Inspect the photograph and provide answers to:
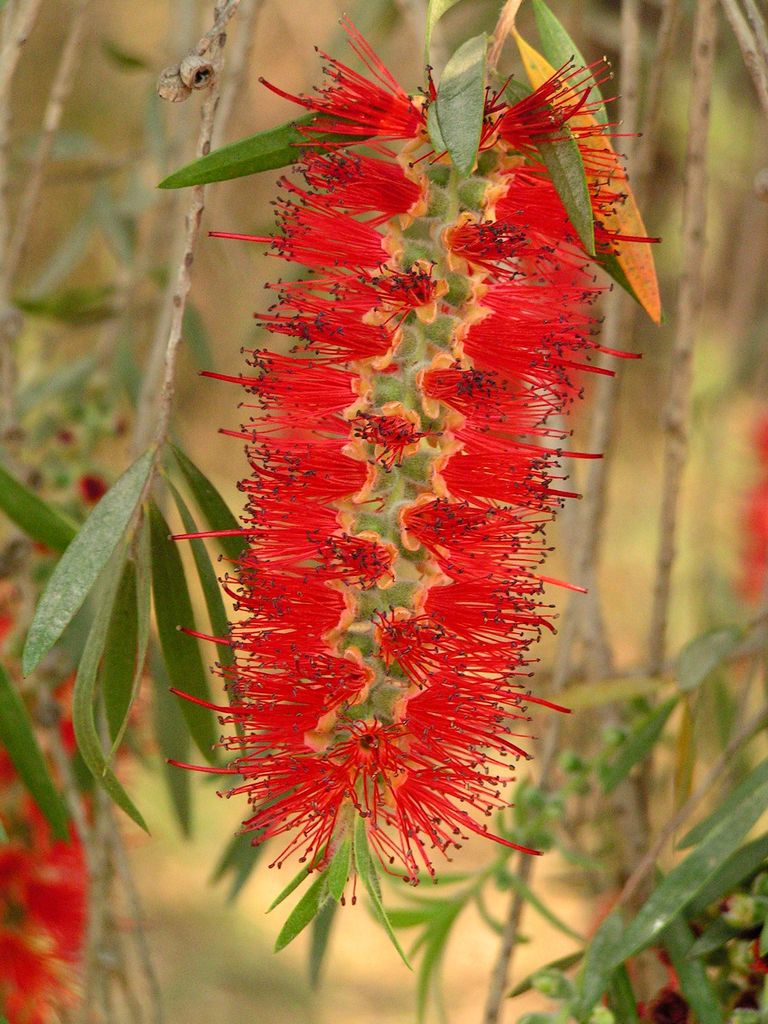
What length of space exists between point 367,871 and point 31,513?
0.96 ft

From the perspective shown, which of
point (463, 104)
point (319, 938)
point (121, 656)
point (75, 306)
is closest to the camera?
point (463, 104)

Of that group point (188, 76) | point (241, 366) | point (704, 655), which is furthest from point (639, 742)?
point (241, 366)

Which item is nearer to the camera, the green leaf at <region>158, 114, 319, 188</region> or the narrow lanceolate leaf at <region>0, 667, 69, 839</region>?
the green leaf at <region>158, 114, 319, 188</region>

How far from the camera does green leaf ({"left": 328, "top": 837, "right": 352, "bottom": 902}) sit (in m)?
0.50

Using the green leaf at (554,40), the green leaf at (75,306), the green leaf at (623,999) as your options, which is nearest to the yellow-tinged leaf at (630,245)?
the green leaf at (554,40)

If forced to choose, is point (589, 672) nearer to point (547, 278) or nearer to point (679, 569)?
point (547, 278)

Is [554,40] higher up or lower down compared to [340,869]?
higher up

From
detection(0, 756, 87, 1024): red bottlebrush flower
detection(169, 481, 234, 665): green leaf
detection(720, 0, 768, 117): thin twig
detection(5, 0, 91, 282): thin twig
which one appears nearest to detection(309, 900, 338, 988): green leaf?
detection(0, 756, 87, 1024): red bottlebrush flower

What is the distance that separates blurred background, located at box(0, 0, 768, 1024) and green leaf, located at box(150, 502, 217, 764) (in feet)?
0.76

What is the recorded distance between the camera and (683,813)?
2.25ft

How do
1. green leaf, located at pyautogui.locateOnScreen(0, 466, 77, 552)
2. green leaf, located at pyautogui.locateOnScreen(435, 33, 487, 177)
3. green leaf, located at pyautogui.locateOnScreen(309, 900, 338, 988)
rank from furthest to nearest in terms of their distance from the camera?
green leaf, located at pyautogui.locateOnScreen(309, 900, 338, 988) → green leaf, located at pyautogui.locateOnScreen(0, 466, 77, 552) → green leaf, located at pyautogui.locateOnScreen(435, 33, 487, 177)

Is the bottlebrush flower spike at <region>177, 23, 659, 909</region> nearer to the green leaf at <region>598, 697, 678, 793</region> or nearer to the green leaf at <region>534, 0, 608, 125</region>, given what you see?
the green leaf at <region>534, 0, 608, 125</region>

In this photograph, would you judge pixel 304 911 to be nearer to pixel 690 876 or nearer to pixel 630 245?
pixel 690 876

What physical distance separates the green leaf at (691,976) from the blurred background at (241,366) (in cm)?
15
